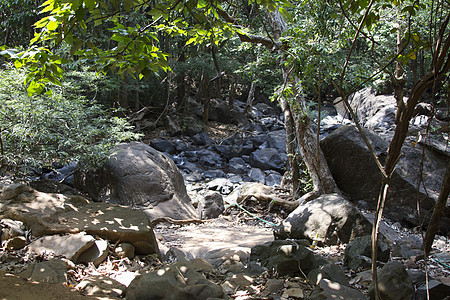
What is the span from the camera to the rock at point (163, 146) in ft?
44.4

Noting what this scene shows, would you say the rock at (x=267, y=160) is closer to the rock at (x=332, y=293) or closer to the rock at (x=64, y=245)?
the rock at (x=64, y=245)

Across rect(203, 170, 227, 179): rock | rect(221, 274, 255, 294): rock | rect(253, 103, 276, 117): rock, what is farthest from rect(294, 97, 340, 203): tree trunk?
rect(253, 103, 276, 117): rock

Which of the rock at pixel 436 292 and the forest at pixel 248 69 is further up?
the forest at pixel 248 69

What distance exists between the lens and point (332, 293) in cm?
246

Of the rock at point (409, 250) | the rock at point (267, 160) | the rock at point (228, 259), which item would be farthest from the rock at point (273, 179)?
the rock at point (228, 259)

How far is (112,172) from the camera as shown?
7.16 metres

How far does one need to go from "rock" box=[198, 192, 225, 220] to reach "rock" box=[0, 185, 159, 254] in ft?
11.8

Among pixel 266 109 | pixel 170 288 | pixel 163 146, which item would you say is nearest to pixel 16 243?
pixel 170 288

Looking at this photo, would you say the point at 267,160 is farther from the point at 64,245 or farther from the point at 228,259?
the point at 64,245

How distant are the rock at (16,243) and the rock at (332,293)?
2705 mm

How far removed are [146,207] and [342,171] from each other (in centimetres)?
449

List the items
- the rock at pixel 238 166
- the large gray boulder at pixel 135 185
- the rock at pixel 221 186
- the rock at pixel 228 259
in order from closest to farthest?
the rock at pixel 228 259
the large gray boulder at pixel 135 185
the rock at pixel 221 186
the rock at pixel 238 166

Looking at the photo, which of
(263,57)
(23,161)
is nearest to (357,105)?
(263,57)

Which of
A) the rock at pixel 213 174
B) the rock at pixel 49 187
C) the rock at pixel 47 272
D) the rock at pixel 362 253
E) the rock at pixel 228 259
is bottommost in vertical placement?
the rock at pixel 213 174
